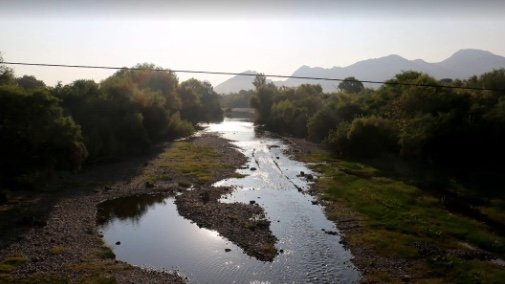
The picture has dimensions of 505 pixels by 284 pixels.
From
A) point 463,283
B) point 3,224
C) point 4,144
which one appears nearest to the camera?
point 463,283

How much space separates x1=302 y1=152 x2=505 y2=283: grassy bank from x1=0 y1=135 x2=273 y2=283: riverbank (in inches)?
423

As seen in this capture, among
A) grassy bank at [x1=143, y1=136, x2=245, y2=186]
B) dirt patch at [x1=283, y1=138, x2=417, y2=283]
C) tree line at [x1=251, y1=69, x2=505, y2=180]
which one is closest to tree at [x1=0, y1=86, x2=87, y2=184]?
grassy bank at [x1=143, y1=136, x2=245, y2=186]

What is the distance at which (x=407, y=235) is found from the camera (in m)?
30.9

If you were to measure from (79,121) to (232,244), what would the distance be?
42564mm

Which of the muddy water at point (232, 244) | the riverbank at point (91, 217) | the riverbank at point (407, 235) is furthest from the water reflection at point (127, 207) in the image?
the riverbank at point (407, 235)

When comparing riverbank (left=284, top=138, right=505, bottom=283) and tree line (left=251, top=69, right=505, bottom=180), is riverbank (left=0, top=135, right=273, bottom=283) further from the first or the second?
tree line (left=251, top=69, right=505, bottom=180)

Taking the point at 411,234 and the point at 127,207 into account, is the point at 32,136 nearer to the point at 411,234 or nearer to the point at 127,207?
the point at 127,207

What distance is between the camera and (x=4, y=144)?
3603 centimetres

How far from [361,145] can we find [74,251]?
50.7 m

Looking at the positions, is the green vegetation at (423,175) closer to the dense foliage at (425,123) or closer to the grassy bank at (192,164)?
the dense foliage at (425,123)

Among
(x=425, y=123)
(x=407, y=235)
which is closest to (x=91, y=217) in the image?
(x=407, y=235)

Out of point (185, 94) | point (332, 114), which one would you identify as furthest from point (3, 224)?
point (185, 94)

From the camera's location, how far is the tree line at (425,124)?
168 feet

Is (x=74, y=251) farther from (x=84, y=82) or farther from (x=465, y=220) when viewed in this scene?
(x=84, y=82)
